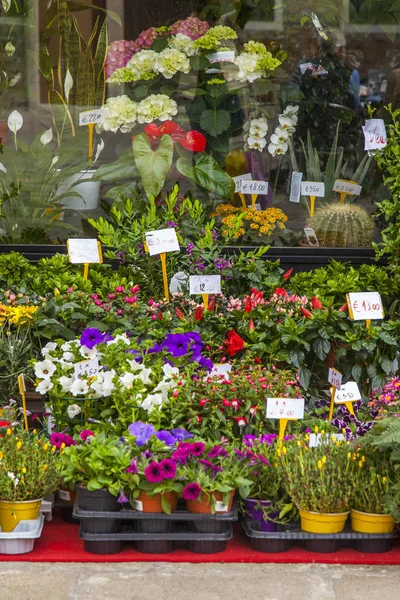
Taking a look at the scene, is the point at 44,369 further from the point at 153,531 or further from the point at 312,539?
the point at 312,539

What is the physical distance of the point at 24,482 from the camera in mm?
4551

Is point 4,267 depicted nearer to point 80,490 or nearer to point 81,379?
point 81,379

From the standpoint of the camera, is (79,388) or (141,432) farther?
(79,388)

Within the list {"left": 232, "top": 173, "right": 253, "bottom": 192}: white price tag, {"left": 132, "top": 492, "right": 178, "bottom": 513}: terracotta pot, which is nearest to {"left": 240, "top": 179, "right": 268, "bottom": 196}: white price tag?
{"left": 232, "top": 173, "right": 253, "bottom": 192}: white price tag

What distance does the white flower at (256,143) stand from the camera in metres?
6.96

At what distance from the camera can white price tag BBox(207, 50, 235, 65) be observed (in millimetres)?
6883

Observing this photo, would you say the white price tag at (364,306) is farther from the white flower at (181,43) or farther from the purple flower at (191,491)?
the white flower at (181,43)

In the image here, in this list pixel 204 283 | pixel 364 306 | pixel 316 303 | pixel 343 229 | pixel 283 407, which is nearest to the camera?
pixel 283 407

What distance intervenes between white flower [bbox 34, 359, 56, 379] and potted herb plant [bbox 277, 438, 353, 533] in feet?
4.24

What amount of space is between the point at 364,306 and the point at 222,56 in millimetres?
2387

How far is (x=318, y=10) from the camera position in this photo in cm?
686

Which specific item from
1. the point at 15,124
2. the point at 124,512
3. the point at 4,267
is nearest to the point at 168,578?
the point at 124,512

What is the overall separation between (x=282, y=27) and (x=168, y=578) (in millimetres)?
4078

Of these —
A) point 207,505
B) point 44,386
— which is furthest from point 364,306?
point 44,386
